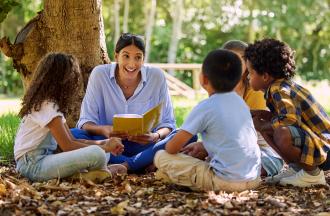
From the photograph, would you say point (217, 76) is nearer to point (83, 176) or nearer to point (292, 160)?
point (292, 160)

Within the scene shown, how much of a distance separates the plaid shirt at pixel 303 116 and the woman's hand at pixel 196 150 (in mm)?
545

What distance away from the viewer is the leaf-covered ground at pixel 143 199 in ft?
11.8

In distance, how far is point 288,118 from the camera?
4438 millimetres

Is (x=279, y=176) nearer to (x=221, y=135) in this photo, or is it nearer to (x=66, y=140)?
(x=221, y=135)

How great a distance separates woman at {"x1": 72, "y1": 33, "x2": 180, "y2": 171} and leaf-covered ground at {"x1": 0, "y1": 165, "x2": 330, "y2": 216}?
0.59 metres

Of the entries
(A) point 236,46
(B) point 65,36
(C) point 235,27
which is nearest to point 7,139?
(B) point 65,36

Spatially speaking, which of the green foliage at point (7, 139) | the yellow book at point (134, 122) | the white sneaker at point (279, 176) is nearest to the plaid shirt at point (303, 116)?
the white sneaker at point (279, 176)

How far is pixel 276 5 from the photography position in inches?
1103

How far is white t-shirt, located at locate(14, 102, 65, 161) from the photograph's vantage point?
4.37m

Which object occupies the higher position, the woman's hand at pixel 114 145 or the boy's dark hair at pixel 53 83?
the boy's dark hair at pixel 53 83

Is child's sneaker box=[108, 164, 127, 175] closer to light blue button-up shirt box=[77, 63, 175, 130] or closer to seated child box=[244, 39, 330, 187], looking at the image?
light blue button-up shirt box=[77, 63, 175, 130]

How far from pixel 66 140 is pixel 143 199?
808mm

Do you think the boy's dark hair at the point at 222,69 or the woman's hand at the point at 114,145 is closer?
the boy's dark hair at the point at 222,69

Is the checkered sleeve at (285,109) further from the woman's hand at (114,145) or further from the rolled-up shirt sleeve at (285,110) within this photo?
the woman's hand at (114,145)
